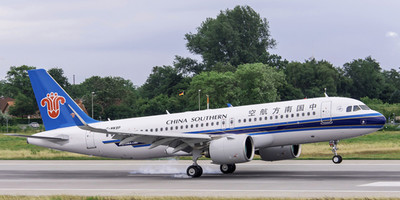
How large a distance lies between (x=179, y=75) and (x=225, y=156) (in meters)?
119

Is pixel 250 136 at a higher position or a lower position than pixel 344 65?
lower

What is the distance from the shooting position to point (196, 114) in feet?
120

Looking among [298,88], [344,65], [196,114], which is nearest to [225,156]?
[196,114]

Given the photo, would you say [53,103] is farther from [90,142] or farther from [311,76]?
[311,76]

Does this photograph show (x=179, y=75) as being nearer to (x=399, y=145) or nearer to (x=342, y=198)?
(x=399, y=145)

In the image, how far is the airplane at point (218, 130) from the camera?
3275 cm

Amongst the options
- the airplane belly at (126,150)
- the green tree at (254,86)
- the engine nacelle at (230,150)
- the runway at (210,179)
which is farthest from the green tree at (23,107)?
the engine nacelle at (230,150)

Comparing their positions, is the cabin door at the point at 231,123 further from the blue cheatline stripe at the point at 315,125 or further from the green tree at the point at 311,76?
the green tree at the point at 311,76

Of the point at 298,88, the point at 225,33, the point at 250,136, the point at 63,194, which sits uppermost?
the point at 225,33

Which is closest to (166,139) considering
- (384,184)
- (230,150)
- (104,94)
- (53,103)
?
(230,150)

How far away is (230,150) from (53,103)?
41.1ft

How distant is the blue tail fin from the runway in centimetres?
320

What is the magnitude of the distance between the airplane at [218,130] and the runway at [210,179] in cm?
134

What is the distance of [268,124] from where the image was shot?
112ft
